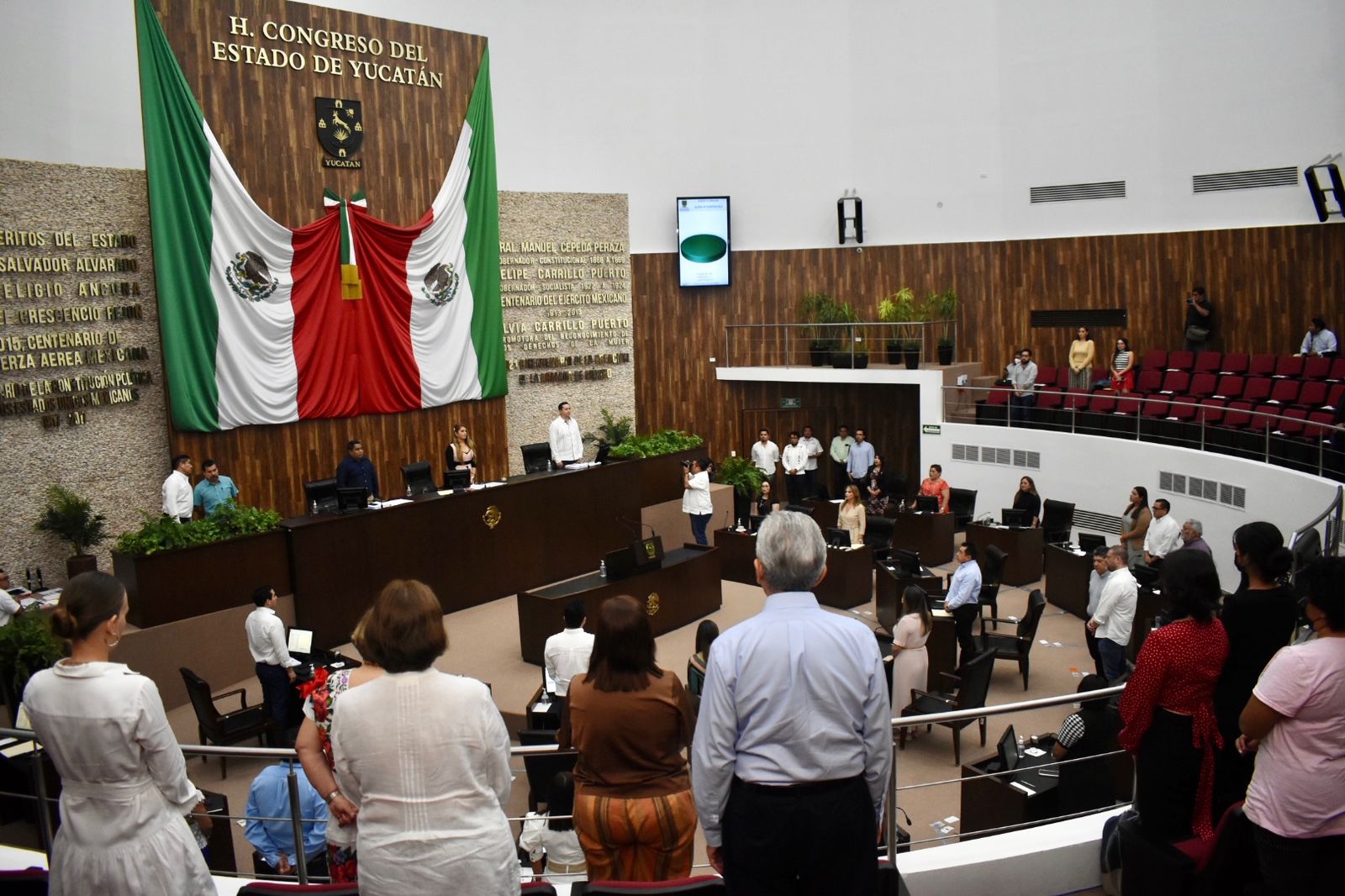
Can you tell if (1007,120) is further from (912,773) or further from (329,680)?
(329,680)

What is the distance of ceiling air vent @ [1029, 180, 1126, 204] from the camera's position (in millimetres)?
16719

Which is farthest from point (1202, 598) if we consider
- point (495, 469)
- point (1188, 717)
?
point (495, 469)

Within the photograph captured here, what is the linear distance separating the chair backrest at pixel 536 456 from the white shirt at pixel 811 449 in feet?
17.0

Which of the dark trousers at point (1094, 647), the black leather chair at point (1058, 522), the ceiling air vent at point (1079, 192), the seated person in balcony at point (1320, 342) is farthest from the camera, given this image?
the ceiling air vent at point (1079, 192)

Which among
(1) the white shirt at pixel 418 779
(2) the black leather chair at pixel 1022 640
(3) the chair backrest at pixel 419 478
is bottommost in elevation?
(2) the black leather chair at pixel 1022 640

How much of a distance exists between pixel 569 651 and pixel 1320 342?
11209 millimetres

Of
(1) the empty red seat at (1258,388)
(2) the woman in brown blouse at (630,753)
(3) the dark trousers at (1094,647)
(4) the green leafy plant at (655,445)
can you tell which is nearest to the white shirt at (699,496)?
(4) the green leafy plant at (655,445)

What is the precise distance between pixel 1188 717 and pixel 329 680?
8.89ft

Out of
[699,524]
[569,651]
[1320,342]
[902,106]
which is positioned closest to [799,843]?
[569,651]

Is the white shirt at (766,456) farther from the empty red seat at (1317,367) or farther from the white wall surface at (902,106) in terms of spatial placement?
the empty red seat at (1317,367)

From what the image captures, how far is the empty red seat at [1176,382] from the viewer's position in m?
14.9

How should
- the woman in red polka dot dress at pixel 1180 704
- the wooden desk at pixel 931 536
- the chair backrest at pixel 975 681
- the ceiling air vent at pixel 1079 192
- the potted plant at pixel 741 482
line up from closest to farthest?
the woman in red polka dot dress at pixel 1180 704 → the chair backrest at pixel 975 681 → the wooden desk at pixel 931 536 → the potted plant at pixel 741 482 → the ceiling air vent at pixel 1079 192

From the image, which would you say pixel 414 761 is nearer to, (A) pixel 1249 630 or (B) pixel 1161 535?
(A) pixel 1249 630

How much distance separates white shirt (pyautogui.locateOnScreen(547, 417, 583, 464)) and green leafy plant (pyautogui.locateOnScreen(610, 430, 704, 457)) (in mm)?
502
